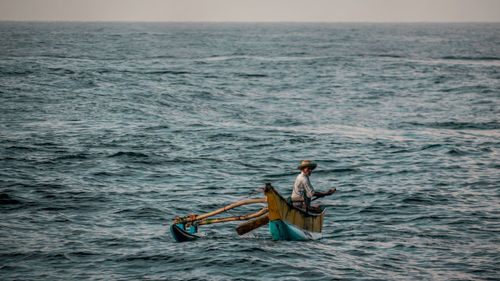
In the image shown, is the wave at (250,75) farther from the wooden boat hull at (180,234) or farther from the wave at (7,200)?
the wooden boat hull at (180,234)

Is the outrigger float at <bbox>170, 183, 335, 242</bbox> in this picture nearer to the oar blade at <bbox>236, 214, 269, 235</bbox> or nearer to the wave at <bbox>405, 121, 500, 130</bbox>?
the oar blade at <bbox>236, 214, 269, 235</bbox>

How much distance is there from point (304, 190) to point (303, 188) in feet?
0.22

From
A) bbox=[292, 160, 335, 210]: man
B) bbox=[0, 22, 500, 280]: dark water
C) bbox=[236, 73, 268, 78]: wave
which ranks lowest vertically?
bbox=[0, 22, 500, 280]: dark water

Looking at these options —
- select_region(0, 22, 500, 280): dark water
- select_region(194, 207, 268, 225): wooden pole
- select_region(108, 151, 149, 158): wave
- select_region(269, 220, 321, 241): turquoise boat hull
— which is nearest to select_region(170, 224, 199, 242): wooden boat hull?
select_region(0, 22, 500, 280): dark water

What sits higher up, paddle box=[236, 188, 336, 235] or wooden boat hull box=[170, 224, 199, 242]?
paddle box=[236, 188, 336, 235]

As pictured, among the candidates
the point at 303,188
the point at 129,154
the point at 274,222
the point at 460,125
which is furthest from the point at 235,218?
the point at 460,125

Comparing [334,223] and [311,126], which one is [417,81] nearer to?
[311,126]

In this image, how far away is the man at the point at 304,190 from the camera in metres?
17.3

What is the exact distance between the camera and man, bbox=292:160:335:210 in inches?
680

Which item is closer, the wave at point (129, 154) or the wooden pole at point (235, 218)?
the wooden pole at point (235, 218)

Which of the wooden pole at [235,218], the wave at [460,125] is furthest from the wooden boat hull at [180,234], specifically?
the wave at [460,125]

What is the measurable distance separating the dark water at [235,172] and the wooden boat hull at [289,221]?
31 cm

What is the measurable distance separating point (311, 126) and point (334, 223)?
17.9 metres

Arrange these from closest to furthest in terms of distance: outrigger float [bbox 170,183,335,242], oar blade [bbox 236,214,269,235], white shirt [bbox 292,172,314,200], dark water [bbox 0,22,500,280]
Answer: dark water [bbox 0,22,500,280] → outrigger float [bbox 170,183,335,242] → white shirt [bbox 292,172,314,200] → oar blade [bbox 236,214,269,235]
